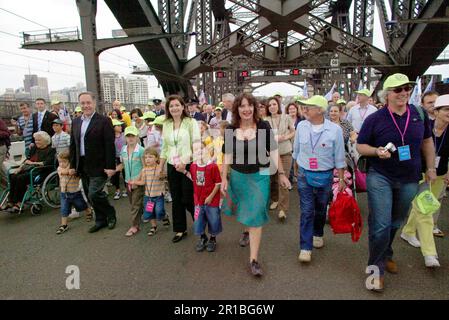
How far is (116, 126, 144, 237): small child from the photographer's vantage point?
163 inches

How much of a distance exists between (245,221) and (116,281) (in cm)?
142

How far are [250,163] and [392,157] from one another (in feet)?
4.03

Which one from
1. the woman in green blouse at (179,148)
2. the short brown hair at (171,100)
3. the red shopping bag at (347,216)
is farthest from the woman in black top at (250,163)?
the short brown hair at (171,100)

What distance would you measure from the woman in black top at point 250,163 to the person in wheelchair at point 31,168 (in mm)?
3852

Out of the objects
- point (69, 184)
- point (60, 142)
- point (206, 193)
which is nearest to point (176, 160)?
point (206, 193)

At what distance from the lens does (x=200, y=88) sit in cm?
2277

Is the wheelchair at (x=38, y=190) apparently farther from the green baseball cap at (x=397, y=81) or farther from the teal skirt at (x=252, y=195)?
the green baseball cap at (x=397, y=81)

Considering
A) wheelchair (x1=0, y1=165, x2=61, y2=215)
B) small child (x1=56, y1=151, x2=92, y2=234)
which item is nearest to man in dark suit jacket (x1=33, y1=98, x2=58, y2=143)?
wheelchair (x1=0, y1=165, x2=61, y2=215)

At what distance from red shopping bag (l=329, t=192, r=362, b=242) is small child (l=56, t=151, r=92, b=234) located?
3.68 m

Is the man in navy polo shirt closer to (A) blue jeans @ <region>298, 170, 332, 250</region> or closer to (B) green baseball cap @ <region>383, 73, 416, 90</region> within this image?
(B) green baseball cap @ <region>383, 73, 416, 90</region>

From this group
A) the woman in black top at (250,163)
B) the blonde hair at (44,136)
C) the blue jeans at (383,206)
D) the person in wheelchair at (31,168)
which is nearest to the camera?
the blue jeans at (383,206)

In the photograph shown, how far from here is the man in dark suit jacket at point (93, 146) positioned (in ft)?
13.1

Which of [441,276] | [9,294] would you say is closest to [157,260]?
[9,294]

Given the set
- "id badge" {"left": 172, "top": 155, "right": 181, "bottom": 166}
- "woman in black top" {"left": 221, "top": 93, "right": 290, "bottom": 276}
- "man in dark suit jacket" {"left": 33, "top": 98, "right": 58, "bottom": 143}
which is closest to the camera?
"woman in black top" {"left": 221, "top": 93, "right": 290, "bottom": 276}
